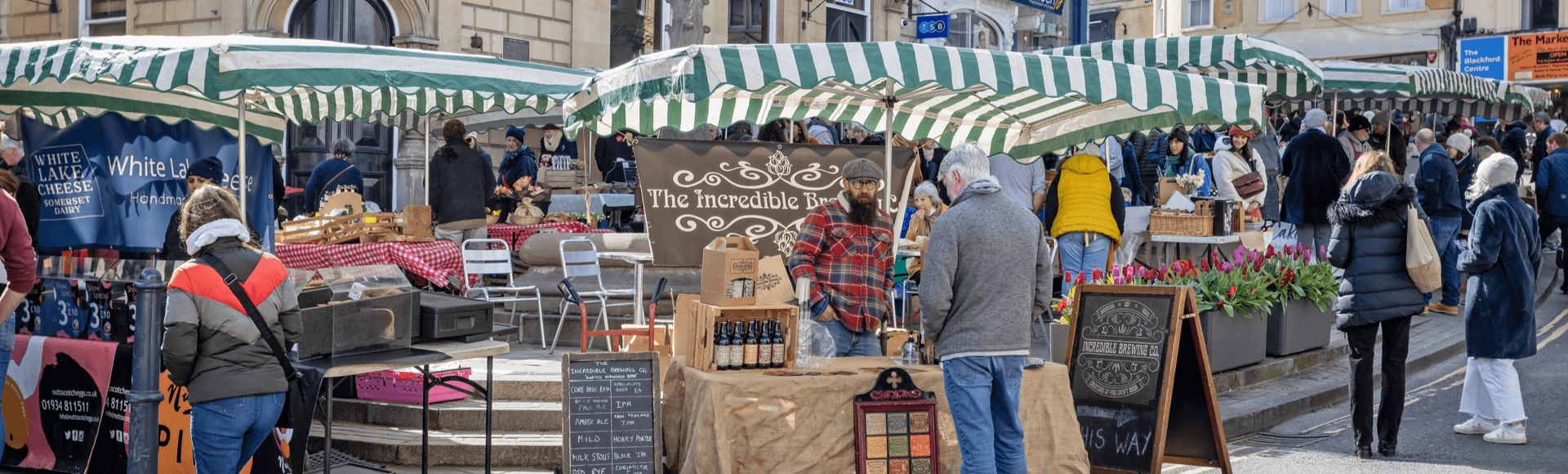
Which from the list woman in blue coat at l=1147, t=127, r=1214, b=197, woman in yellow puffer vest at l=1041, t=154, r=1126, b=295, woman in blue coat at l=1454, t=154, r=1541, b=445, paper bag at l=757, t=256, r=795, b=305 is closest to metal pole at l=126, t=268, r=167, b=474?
paper bag at l=757, t=256, r=795, b=305

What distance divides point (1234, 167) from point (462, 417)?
8451 mm

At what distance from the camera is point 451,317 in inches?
238

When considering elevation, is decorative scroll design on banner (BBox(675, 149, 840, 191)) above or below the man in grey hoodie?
above

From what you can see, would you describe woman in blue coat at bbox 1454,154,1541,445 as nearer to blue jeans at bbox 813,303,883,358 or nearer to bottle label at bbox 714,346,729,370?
blue jeans at bbox 813,303,883,358

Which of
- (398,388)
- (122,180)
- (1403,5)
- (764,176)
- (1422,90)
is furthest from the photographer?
(1403,5)

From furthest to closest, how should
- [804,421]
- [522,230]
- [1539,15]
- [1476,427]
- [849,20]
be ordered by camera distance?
[1539,15]
[849,20]
[522,230]
[1476,427]
[804,421]

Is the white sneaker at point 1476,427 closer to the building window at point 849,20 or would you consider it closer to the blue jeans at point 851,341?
the blue jeans at point 851,341

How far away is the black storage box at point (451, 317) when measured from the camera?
6008 mm

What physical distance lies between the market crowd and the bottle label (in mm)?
627

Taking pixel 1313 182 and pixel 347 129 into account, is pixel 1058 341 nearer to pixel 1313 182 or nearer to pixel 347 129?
pixel 1313 182

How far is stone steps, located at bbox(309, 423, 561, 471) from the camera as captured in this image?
6914 mm

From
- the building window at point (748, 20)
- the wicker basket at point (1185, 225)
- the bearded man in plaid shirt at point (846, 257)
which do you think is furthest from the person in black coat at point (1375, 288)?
the building window at point (748, 20)

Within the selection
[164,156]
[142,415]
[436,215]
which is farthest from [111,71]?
[436,215]

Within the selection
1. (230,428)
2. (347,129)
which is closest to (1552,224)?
(230,428)
